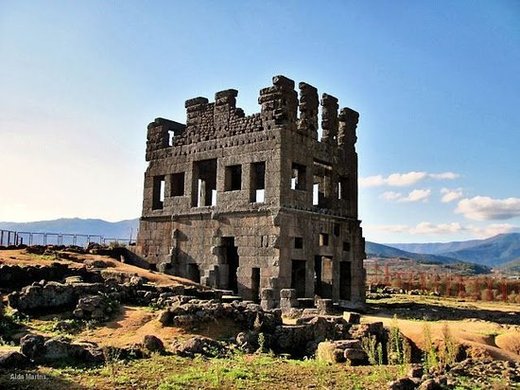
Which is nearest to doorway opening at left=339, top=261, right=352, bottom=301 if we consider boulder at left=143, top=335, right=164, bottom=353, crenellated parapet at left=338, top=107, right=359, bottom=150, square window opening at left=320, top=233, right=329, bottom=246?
square window opening at left=320, top=233, right=329, bottom=246

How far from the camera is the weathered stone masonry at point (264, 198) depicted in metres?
21.4

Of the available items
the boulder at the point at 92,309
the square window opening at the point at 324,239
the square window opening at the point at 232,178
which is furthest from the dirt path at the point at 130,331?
the square window opening at the point at 324,239

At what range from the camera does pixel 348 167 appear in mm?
26000

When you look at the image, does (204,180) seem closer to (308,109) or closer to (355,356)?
(308,109)

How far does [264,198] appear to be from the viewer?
21.5 meters

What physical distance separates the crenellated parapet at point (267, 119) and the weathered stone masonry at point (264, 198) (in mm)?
→ 46

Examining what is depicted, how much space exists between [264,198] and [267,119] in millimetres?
3261

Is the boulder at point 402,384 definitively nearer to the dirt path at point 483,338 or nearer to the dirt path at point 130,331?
the dirt path at point 483,338

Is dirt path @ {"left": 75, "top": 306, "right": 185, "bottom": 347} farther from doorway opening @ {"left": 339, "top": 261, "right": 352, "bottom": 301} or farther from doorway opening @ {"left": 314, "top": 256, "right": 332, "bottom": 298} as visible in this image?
doorway opening @ {"left": 339, "top": 261, "right": 352, "bottom": 301}

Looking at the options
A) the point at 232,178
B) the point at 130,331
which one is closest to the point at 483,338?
the point at 130,331

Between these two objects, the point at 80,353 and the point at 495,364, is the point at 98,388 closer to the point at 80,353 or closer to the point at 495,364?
the point at 80,353

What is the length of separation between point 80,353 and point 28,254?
48.9ft

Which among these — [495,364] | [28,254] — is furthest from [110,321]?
[28,254]

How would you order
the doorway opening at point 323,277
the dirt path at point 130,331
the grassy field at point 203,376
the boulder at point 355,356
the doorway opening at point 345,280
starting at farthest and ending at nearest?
the doorway opening at point 345,280 → the doorway opening at point 323,277 → the dirt path at point 130,331 → the boulder at point 355,356 → the grassy field at point 203,376
